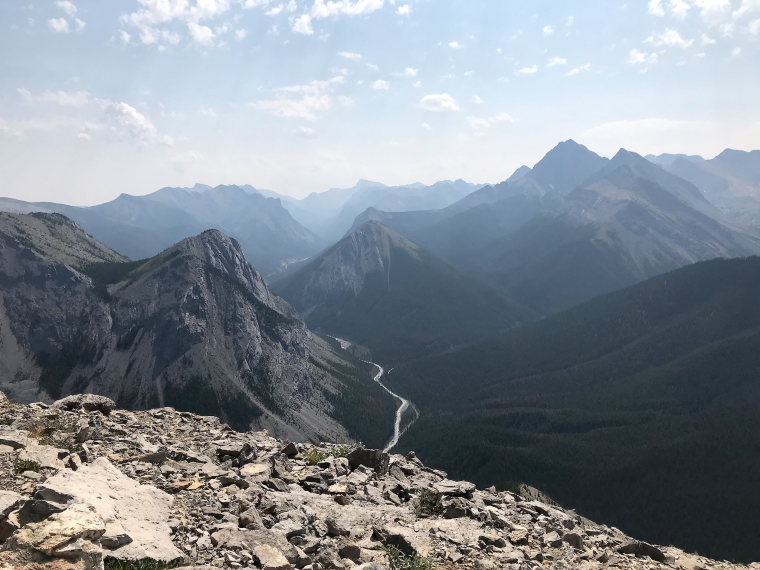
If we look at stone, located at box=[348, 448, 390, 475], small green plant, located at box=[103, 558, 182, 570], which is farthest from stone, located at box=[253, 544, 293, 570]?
stone, located at box=[348, 448, 390, 475]

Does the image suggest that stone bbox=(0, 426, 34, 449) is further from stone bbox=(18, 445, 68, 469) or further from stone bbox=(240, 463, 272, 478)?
stone bbox=(240, 463, 272, 478)

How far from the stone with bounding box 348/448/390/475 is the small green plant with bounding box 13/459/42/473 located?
18.5 metres

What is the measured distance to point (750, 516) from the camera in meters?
152

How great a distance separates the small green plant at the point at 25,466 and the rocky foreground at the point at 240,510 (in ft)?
0.15

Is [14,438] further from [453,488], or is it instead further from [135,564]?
[453,488]

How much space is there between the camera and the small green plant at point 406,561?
1950cm

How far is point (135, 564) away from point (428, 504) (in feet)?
56.5

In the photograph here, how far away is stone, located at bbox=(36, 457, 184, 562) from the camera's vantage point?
16.6 meters

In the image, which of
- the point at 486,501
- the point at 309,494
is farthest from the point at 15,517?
the point at 486,501

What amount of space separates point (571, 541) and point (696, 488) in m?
189

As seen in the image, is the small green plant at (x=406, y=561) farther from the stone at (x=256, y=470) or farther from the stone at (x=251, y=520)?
the stone at (x=256, y=470)

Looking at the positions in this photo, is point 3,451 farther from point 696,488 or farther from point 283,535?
point 696,488

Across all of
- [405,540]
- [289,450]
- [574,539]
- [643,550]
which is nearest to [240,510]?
[405,540]

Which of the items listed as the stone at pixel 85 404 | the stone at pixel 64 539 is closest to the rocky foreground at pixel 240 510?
the stone at pixel 64 539
